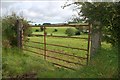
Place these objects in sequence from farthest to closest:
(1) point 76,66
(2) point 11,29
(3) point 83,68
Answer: (2) point 11,29 → (1) point 76,66 → (3) point 83,68

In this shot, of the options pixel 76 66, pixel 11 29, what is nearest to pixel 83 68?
pixel 76 66

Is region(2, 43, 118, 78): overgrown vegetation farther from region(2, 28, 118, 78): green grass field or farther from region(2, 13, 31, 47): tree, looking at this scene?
region(2, 13, 31, 47): tree

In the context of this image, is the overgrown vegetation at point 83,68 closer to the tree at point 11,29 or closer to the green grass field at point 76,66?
the green grass field at point 76,66

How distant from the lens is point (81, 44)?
9320 mm

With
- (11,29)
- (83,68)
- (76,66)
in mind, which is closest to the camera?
(83,68)

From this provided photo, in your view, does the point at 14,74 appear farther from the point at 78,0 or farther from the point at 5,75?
the point at 78,0

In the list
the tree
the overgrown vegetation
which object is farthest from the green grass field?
the tree

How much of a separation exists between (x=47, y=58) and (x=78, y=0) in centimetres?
355

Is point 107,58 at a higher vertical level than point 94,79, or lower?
higher

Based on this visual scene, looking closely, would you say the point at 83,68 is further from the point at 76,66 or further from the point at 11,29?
the point at 11,29

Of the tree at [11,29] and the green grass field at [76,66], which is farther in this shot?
the tree at [11,29]

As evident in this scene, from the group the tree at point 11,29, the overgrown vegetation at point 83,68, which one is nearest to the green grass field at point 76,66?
the overgrown vegetation at point 83,68

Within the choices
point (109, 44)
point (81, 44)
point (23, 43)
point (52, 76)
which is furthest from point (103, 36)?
point (23, 43)

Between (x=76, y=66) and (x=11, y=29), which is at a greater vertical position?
(x=11, y=29)
